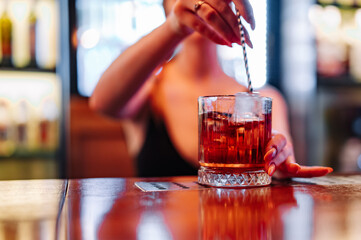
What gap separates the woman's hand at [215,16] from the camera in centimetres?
78

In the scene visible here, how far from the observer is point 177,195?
657 mm

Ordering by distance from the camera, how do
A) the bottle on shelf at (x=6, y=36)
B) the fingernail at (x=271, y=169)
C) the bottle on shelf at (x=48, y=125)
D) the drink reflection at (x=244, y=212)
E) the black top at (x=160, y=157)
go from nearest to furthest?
the drink reflection at (x=244, y=212), the fingernail at (x=271, y=169), the black top at (x=160, y=157), the bottle on shelf at (x=6, y=36), the bottle on shelf at (x=48, y=125)

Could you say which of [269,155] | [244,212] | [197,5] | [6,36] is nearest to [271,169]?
[269,155]

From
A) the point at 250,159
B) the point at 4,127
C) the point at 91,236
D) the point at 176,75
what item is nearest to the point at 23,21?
the point at 4,127

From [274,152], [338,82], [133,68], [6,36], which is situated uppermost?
[6,36]

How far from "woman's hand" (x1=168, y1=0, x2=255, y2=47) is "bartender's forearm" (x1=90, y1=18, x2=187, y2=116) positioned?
0.10 m

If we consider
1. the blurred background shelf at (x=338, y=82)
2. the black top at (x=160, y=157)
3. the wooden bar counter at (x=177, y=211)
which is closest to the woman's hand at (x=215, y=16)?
the wooden bar counter at (x=177, y=211)

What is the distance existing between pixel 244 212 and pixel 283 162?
33 centimetres

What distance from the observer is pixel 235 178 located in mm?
743

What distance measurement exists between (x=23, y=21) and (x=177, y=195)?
7.97ft

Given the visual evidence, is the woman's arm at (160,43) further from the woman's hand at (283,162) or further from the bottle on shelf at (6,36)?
the bottle on shelf at (6,36)

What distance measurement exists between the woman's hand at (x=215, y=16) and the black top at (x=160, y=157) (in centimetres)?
76

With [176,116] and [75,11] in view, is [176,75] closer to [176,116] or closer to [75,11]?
[176,116]

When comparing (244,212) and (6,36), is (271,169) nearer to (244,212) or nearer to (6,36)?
(244,212)
